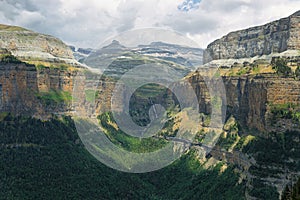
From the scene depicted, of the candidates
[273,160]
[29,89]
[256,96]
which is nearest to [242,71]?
[256,96]

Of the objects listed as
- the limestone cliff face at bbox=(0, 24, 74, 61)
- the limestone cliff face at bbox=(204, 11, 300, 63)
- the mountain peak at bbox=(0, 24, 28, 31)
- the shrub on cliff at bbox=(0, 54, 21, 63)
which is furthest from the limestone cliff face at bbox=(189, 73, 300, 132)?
the mountain peak at bbox=(0, 24, 28, 31)

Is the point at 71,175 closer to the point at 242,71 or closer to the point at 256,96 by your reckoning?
the point at 256,96

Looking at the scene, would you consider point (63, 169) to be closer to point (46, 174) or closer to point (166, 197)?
point (46, 174)

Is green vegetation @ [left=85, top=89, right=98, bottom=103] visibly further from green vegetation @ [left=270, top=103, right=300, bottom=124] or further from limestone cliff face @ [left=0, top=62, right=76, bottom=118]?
green vegetation @ [left=270, top=103, right=300, bottom=124]

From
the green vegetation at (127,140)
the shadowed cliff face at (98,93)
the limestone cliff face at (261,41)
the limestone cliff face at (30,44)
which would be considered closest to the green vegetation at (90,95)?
the shadowed cliff face at (98,93)

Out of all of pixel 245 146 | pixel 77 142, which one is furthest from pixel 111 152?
pixel 245 146
